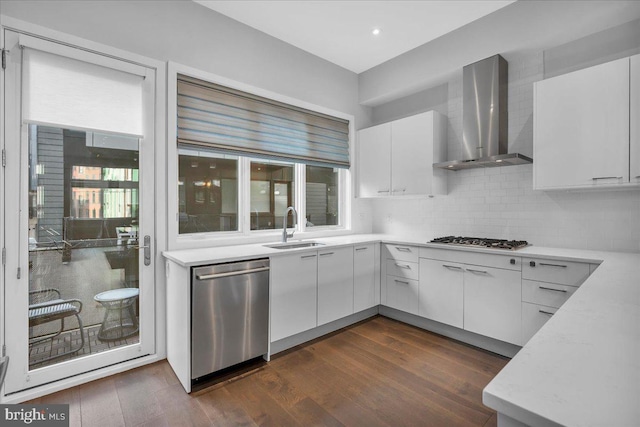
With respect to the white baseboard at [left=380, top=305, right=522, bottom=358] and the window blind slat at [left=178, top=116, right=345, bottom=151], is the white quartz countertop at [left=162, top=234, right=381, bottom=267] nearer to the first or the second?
the window blind slat at [left=178, top=116, right=345, bottom=151]

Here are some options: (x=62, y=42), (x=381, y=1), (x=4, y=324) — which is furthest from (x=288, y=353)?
(x=381, y=1)

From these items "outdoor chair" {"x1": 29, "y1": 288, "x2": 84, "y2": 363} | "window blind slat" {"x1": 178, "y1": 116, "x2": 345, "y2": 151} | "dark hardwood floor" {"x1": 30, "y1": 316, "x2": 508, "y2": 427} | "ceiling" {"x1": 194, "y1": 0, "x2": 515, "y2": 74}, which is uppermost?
"ceiling" {"x1": 194, "y1": 0, "x2": 515, "y2": 74}

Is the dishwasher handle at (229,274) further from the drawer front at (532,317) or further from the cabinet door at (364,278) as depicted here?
the drawer front at (532,317)

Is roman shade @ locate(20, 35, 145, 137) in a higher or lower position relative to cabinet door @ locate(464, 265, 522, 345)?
higher

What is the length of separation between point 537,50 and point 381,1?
1.56 meters

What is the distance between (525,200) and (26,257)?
421 cm

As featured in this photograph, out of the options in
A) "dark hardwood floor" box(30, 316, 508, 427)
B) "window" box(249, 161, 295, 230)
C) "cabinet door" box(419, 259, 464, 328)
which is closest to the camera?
"dark hardwood floor" box(30, 316, 508, 427)

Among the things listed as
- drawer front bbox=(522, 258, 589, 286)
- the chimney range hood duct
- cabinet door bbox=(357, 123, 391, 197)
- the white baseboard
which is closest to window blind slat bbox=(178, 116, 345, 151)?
cabinet door bbox=(357, 123, 391, 197)

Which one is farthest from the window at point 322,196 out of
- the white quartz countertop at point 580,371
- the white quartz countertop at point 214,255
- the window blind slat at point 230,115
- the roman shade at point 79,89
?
the white quartz countertop at point 580,371

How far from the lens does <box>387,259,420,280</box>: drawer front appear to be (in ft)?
10.9

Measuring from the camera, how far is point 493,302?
108 inches

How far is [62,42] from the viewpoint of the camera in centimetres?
221

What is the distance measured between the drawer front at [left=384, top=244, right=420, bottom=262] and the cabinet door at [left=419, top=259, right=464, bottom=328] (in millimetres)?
113

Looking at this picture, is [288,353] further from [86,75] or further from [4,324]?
[86,75]
